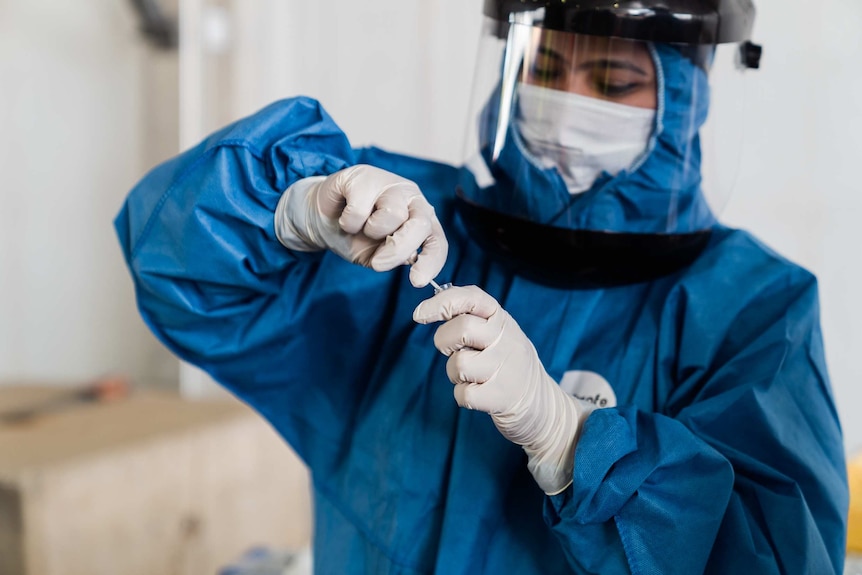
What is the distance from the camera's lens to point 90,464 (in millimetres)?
1452

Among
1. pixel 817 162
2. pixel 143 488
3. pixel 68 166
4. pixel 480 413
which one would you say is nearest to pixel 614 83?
pixel 480 413

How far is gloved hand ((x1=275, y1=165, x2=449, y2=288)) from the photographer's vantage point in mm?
701

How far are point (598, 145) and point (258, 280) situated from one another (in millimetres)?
353

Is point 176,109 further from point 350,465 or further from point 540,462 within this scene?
point 540,462

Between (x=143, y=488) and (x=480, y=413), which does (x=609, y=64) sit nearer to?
(x=480, y=413)

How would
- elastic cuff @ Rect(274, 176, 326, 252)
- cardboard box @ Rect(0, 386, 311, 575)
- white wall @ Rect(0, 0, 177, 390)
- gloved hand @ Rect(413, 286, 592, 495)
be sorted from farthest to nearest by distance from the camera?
1. white wall @ Rect(0, 0, 177, 390)
2. cardboard box @ Rect(0, 386, 311, 575)
3. elastic cuff @ Rect(274, 176, 326, 252)
4. gloved hand @ Rect(413, 286, 592, 495)

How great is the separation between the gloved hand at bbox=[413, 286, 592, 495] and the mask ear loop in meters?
0.26

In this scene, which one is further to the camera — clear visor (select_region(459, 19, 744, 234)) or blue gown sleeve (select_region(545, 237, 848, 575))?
clear visor (select_region(459, 19, 744, 234))

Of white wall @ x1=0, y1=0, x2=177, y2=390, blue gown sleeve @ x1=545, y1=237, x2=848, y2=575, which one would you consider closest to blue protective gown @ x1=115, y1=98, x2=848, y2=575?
blue gown sleeve @ x1=545, y1=237, x2=848, y2=575

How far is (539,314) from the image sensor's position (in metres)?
0.89

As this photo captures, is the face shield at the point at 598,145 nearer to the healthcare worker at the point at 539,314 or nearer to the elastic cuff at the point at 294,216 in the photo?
the healthcare worker at the point at 539,314

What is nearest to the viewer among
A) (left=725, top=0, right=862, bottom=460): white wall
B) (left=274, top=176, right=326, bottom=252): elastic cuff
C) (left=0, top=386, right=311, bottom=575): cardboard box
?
(left=274, top=176, right=326, bottom=252): elastic cuff

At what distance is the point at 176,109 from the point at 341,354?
1311 millimetres

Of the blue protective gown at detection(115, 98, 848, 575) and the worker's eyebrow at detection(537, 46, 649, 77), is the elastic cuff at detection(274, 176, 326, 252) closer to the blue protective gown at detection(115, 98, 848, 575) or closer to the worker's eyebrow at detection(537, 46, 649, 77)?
the blue protective gown at detection(115, 98, 848, 575)
